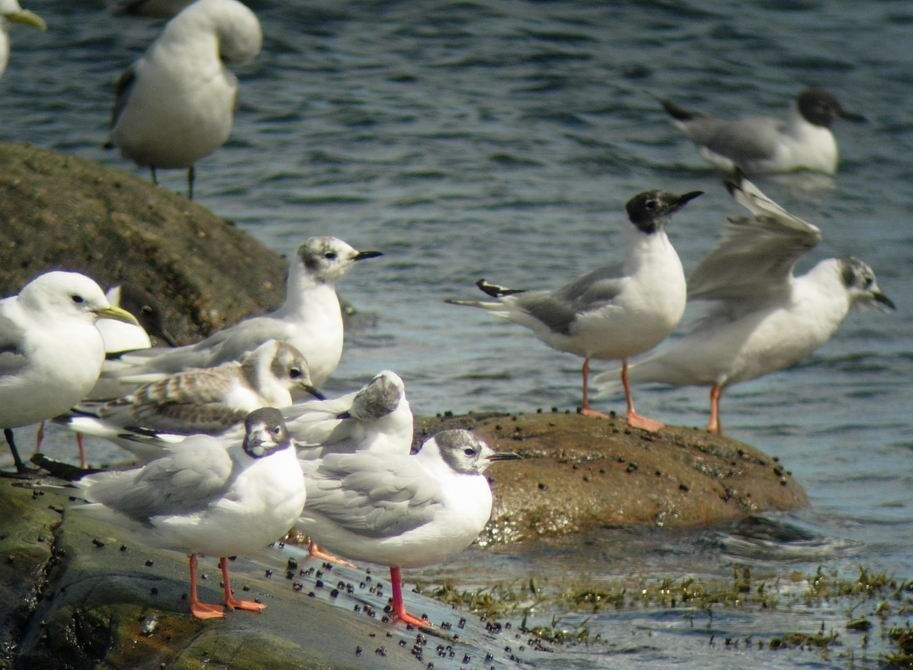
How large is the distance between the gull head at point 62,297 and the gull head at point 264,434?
5.61 feet

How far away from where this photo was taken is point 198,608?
6145 millimetres

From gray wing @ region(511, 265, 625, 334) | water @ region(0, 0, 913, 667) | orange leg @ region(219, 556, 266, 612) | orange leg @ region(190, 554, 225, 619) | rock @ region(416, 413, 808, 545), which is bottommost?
water @ region(0, 0, 913, 667)

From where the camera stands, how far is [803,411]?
13.7 meters

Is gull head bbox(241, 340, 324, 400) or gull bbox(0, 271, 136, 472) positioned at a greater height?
gull bbox(0, 271, 136, 472)

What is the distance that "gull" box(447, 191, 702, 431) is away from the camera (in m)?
10.3

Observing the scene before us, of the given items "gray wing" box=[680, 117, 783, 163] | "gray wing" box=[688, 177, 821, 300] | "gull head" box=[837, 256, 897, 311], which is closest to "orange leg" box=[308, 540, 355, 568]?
"gray wing" box=[688, 177, 821, 300]

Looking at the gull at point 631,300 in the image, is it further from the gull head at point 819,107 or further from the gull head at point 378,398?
the gull head at point 819,107

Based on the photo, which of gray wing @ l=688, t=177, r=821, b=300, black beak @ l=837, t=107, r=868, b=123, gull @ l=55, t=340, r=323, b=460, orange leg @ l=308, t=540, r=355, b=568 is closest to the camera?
gull @ l=55, t=340, r=323, b=460

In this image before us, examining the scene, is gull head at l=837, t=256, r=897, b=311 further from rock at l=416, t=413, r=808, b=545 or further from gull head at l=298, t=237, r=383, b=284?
gull head at l=298, t=237, r=383, b=284

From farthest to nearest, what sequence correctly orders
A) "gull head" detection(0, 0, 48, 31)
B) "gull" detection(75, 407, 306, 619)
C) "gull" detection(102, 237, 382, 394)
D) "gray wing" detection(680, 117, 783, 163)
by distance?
"gray wing" detection(680, 117, 783, 163) → "gull head" detection(0, 0, 48, 31) → "gull" detection(102, 237, 382, 394) → "gull" detection(75, 407, 306, 619)

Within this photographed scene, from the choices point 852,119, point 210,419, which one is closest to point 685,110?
point 852,119

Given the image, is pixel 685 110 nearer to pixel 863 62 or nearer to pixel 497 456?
pixel 863 62

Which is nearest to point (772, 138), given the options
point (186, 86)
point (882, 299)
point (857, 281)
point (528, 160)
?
point (528, 160)

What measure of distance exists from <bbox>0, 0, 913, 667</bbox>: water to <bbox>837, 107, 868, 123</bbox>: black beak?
175 millimetres
